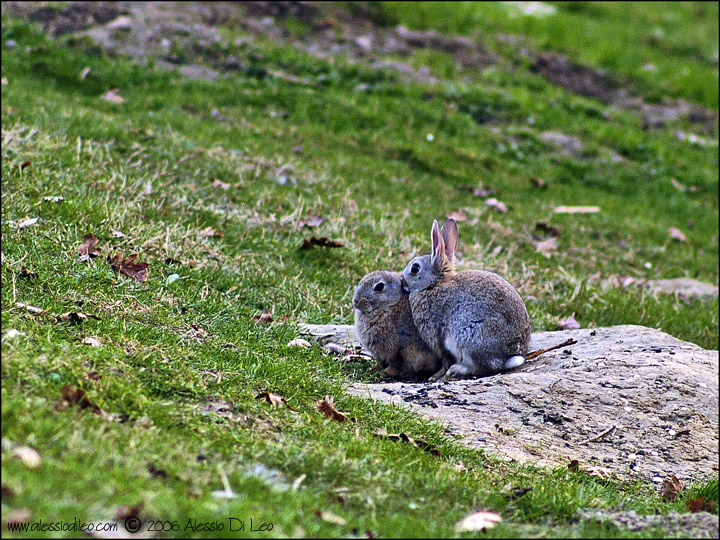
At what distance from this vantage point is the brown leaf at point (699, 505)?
4.36 m

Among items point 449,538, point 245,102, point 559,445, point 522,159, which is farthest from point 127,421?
point 522,159

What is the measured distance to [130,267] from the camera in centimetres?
645

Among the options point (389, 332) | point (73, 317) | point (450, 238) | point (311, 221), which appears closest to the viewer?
point (73, 317)

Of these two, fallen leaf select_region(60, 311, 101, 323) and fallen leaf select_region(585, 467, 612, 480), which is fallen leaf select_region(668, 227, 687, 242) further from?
fallen leaf select_region(60, 311, 101, 323)

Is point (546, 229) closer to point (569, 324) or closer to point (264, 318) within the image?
point (569, 324)

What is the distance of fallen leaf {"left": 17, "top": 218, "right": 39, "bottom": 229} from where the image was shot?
6418 mm

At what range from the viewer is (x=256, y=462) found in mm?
3826

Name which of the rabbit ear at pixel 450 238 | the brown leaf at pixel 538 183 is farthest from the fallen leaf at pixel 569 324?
the brown leaf at pixel 538 183

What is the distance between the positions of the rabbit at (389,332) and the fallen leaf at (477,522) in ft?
9.00

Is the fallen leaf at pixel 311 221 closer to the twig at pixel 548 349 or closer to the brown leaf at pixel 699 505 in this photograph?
the twig at pixel 548 349

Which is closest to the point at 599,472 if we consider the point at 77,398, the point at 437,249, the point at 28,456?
the point at 437,249

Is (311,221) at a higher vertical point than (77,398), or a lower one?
lower

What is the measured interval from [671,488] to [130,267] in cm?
460

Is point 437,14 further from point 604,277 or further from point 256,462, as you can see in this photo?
point 256,462
